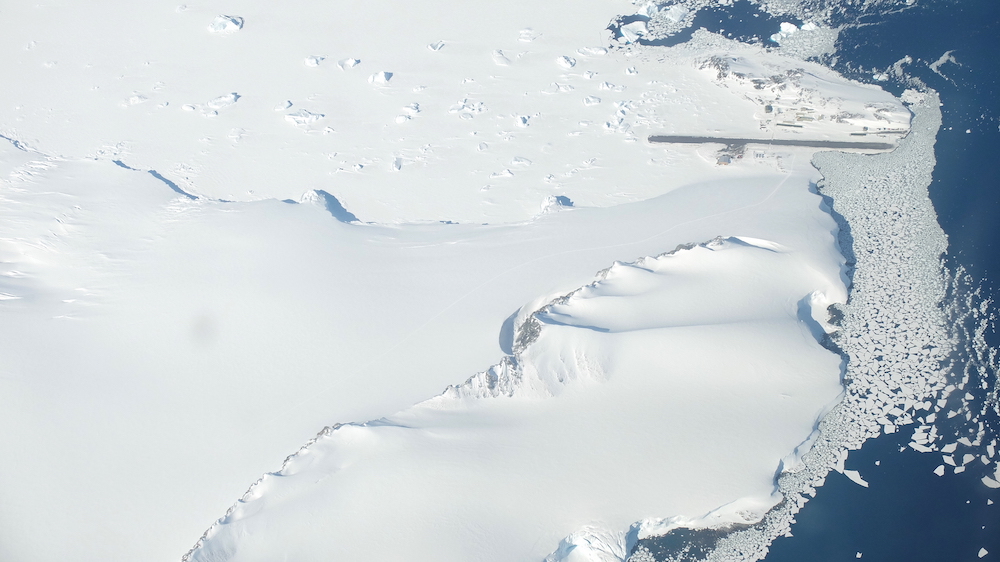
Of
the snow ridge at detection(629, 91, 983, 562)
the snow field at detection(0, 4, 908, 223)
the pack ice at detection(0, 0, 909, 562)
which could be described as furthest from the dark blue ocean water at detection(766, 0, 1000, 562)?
the snow field at detection(0, 4, 908, 223)

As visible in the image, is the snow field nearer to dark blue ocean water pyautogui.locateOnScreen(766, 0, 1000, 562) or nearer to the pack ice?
the pack ice

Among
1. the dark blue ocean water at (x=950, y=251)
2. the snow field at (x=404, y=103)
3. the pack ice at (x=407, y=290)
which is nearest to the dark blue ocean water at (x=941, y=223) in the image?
the dark blue ocean water at (x=950, y=251)

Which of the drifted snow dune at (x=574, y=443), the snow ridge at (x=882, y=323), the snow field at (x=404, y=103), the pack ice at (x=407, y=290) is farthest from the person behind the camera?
the snow field at (x=404, y=103)

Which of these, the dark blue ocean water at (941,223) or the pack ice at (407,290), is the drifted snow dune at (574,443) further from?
the dark blue ocean water at (941,223)

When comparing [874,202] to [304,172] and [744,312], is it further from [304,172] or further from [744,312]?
[304,172]

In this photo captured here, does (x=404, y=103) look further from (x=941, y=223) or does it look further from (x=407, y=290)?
(x=941, y=223)
